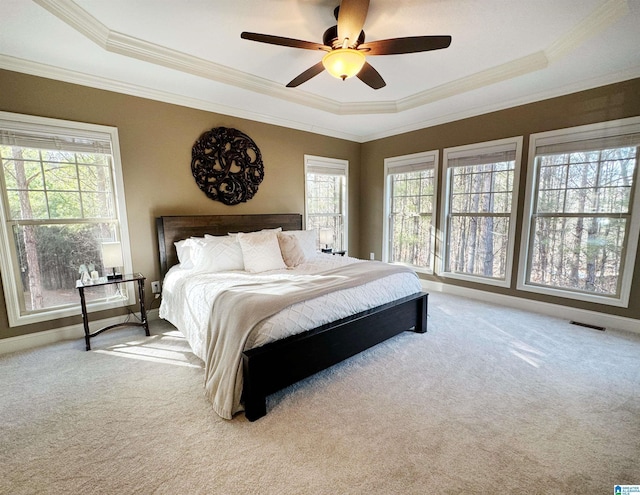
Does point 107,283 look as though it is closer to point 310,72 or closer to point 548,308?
point 310,72

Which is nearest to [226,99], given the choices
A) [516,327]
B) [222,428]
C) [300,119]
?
[300,119]

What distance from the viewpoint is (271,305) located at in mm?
1939

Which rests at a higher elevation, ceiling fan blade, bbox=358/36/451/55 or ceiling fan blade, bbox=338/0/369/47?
ceiling fan blade, bbox=338/0/369/47

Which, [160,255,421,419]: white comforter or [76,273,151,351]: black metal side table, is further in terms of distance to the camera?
[76,273,151,351]: black metal side table

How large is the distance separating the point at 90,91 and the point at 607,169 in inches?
217

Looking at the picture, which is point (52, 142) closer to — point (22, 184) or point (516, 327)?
point (22, 184)

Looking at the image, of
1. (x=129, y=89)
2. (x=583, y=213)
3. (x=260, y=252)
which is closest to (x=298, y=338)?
(x=260, y=252)

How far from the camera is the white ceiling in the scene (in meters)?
2.08

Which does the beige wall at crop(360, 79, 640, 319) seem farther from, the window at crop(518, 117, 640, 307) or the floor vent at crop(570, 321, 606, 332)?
the floor vent at crop(570, 321, 606, 332)

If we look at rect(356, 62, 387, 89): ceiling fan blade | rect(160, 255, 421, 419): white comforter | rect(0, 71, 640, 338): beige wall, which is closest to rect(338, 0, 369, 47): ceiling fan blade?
rect(356, 62, 387, 89): ceiling fan blade

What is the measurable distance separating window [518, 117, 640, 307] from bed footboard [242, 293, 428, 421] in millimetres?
1995

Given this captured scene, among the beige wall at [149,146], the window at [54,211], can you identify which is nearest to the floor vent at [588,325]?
the beige wall at [149,146]

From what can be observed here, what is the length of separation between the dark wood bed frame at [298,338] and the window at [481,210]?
1.67 metres

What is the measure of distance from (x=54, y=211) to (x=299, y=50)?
9.44ft
